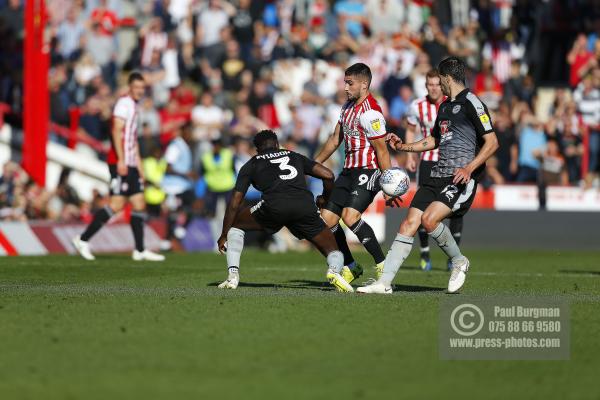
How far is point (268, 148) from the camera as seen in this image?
1262 centimetres

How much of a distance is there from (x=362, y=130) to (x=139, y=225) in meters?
6.15

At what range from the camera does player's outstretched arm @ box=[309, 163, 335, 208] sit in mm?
12695

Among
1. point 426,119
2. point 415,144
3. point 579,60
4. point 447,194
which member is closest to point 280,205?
point 415,144

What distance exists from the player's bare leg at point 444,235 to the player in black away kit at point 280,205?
97cm

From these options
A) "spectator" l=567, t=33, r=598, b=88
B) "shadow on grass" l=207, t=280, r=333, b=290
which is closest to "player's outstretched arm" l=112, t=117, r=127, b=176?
"shadow on grass" l=207, t=280, r=333, b=290

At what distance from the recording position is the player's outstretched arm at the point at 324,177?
12.7 metres

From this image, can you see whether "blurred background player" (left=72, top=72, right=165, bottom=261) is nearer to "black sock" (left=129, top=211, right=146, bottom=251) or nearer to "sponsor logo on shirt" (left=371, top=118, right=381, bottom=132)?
"black sock" (left=129, top=211, right=146, bottom=251)

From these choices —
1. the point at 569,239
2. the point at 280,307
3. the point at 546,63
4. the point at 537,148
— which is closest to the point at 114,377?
the point at 280,307

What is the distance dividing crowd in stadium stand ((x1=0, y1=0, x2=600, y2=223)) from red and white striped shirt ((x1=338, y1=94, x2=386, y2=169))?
9.73m

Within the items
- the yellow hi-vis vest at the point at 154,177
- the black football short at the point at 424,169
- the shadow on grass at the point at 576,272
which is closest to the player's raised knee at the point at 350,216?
the black football short at the point at 424,169

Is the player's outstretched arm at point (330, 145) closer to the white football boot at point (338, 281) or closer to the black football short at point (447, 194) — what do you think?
the white football boot at point (338, 281)

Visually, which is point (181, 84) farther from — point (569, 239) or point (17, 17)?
point (569, 239)

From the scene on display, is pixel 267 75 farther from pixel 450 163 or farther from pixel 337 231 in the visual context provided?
pixel 450 163

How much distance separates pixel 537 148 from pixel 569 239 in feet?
8.38
